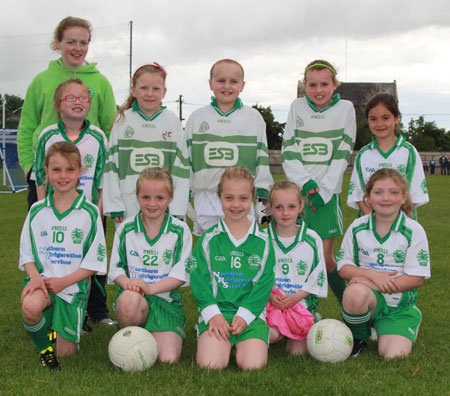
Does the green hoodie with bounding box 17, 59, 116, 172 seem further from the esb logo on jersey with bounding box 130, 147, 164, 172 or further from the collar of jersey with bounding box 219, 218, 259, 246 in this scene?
the collar of jersey with bounding box 219, 218, 259, 246

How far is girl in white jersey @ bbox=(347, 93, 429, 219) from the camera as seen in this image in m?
4.30

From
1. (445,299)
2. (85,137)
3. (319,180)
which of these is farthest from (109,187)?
(445,299)

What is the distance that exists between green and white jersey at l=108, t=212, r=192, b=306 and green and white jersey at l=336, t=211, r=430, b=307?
118cm

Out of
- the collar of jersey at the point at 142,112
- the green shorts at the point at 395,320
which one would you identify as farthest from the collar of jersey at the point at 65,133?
the green shorts at the point at 395,320

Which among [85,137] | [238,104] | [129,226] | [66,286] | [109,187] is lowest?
[66,286]

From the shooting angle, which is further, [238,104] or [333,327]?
[238,104]

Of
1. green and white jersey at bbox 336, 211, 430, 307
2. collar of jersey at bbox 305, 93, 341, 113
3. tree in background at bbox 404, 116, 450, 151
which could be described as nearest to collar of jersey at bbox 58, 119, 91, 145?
collar of jersey at bbox 305, 93, 341, 113

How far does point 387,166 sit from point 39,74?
3.09 m

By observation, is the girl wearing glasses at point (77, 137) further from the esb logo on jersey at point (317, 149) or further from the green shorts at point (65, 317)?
the esb logo on jersey at point (317, 149)

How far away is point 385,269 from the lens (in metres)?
3.89

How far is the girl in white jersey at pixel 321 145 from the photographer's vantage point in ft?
14.7

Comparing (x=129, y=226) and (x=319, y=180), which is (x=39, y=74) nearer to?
(x=129, y=226)

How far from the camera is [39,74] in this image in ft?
15.6

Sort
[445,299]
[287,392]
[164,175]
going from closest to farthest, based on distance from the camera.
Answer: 1. [287,392]
2. [164,175]
3. [445,299]
